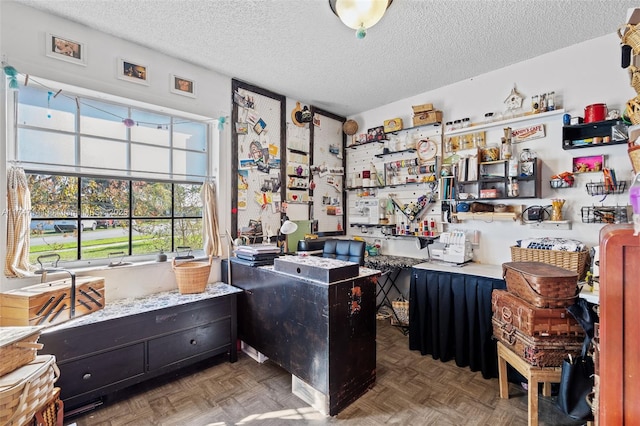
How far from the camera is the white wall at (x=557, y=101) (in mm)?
2502

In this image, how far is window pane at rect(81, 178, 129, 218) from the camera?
249cm

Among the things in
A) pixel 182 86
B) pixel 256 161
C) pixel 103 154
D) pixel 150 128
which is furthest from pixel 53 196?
pixel 256 161

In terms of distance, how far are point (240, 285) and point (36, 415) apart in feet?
5.21

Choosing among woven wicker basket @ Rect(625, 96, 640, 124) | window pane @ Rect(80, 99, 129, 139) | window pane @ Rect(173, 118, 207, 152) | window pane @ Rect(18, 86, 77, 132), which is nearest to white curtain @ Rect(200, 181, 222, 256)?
window pane @ Rect(173, 118, 207, 152)

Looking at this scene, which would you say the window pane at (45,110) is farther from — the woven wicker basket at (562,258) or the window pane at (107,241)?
the woven wicker basket at (562,258)

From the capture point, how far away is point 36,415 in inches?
58.5

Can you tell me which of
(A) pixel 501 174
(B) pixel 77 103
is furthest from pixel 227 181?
(A) pixel 501 174

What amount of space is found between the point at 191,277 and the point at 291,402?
1339 mm

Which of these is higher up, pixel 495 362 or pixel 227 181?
pixel 227 181

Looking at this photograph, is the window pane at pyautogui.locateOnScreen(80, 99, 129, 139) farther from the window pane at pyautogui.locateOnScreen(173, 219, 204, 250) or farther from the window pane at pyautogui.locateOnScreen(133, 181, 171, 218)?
the window pane at pyautogui.locateOnScreen(173, 219, 204, 250)

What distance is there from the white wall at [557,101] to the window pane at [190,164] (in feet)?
9.38

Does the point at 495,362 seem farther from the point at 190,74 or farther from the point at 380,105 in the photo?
the point at 190,74

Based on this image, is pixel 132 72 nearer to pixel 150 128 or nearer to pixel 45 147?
pixel 150 128

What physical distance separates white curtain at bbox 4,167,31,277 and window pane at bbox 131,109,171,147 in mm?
881
